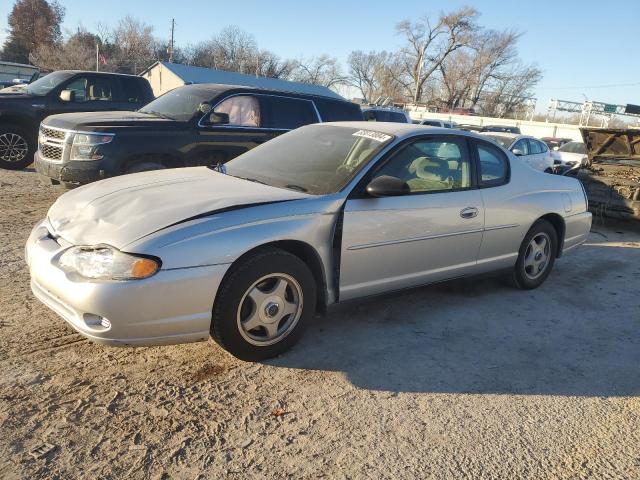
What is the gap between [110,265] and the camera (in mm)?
2850

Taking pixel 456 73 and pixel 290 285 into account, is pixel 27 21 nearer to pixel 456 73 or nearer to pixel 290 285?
pixel 456 73

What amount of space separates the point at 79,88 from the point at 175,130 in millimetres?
4469

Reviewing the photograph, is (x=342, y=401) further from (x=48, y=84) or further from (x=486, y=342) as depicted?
(x=48, y=84)

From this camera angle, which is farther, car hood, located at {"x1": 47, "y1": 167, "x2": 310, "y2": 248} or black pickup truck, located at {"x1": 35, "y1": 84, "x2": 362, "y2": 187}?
black pickup truck, located at {"x1": 35, "y1": 84, "x2": 362, "y2": 187}

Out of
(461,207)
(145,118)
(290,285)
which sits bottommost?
(290,285)

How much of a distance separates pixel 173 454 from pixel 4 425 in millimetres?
868

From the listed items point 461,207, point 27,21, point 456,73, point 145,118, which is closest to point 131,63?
point 27,21

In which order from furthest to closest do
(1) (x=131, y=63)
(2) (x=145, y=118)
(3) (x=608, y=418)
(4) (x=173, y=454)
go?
(1) (x=131, y=63) < (2) (x=145, y=118) < (3) (x=608, y=418) < (4) (x=173, y=454)

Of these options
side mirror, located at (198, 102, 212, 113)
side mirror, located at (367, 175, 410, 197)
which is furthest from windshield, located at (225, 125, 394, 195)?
side mirror, located at (198, 102, 212, 113)

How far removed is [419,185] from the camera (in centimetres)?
411

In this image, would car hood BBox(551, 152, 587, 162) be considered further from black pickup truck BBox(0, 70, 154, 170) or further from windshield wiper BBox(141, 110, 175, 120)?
windshield wiper BBox(141, 110, 175, 120)

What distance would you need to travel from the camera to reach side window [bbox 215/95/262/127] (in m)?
7.43

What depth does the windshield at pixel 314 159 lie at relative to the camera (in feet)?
12.5

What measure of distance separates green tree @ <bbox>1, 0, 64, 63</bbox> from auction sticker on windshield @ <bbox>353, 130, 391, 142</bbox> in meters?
81.3
